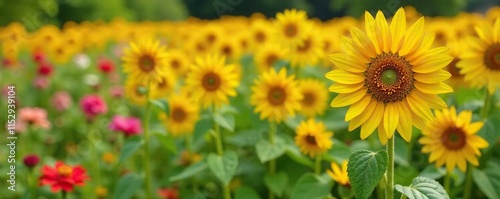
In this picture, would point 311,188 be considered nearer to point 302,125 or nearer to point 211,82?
point 302,125

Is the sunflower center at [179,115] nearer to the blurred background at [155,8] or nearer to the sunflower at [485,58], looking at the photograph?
the sunflower at [485,58]

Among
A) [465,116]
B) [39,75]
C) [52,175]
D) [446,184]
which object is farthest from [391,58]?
[39,75]

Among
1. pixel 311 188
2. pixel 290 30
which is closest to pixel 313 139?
pixel 311 188

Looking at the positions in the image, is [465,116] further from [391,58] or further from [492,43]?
[391,58]

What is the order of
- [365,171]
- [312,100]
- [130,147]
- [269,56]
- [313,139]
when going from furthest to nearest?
[269,56] < [312,100] < [130,147] < [313,139] < [365,171]

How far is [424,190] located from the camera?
1.69 meters

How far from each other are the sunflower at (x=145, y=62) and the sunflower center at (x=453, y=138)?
1338 mm

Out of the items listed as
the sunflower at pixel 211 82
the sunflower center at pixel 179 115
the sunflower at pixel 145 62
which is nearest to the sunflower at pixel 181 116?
the sunflower center at pixel 179 115

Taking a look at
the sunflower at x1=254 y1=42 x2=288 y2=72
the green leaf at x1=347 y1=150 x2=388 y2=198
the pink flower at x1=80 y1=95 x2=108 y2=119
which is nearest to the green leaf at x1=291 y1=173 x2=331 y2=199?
the green leaf at x1=347 y1=150 x2=388 y2=198

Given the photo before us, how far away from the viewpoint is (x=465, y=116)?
2367 mm

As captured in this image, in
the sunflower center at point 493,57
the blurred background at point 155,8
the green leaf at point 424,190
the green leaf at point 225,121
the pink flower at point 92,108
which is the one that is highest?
the blurred background at point 155,8

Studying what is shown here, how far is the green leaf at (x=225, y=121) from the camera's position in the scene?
109 inches

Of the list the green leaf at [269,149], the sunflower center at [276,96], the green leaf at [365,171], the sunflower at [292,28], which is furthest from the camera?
the sunflower at [292,28]

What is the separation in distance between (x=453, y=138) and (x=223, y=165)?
984 mm
